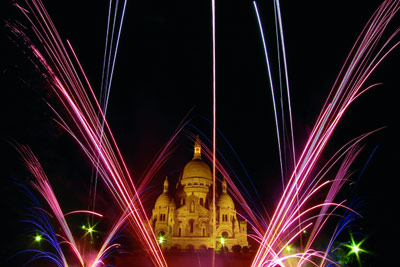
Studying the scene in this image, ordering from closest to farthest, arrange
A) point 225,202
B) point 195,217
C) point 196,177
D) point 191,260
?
point 191,260
point 195,217
point 225,202
point 196,177

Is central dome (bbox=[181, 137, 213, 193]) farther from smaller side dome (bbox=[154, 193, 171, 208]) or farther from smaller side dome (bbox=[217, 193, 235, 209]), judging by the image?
smaller side dome (bbox=[154, 193, 171, 208])

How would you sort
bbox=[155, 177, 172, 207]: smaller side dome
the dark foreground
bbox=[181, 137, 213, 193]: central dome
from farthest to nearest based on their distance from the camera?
bbox=[181, 137, 213, 193]: central dome < bbox=[155, 177, 172, 207]: smaller side dome < the dark foreground

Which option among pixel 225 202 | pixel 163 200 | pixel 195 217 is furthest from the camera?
pixel 163 200

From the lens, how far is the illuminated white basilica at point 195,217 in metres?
45.5

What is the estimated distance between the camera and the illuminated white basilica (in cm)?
4553

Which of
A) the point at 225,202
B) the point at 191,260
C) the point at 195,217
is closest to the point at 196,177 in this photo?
the point at 225,202

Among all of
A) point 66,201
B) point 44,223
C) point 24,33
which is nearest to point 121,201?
point 66,201

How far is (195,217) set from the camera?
1859 inches

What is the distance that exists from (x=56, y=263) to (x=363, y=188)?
17.6 metres

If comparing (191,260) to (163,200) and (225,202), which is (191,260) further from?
(163,200)

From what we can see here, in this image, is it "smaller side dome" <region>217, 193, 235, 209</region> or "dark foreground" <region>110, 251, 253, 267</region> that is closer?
"dark foreground" <region>110, 251, 253, 267</region>

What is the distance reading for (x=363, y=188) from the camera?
14680mm

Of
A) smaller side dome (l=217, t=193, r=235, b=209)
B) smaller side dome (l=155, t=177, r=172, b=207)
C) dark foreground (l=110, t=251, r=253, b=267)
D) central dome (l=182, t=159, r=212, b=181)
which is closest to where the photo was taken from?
dark foreground (l=110, t=251, r=253, b=267)

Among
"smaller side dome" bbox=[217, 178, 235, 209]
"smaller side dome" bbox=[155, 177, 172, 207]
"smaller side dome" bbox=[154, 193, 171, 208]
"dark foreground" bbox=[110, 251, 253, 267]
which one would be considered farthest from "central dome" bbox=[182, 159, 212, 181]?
"dark foreground" bbox=[110, 251, 253, 267]
